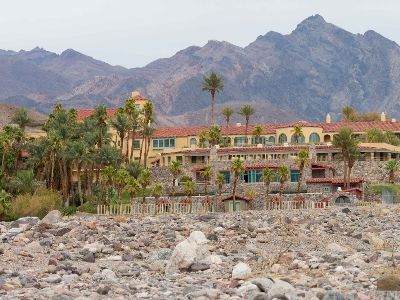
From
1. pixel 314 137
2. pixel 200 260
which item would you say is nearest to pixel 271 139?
pixel 314 137

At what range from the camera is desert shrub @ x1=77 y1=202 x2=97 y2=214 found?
7231 centimetres

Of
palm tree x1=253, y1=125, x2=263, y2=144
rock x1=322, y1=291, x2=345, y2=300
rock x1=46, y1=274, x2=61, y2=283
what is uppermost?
palm tree x1=253, y1=125, x2=263, y2=144

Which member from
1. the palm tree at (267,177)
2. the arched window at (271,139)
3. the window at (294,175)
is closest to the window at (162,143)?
the arched window at (271,139)

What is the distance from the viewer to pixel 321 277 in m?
22.9

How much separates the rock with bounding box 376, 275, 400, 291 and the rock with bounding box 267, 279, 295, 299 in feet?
7.65

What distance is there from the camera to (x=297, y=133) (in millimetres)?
102812

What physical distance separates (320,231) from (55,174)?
5040 centimetres

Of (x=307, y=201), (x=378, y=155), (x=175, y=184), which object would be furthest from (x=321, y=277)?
(x=378, y=155)

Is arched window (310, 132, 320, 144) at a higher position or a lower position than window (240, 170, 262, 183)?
higher

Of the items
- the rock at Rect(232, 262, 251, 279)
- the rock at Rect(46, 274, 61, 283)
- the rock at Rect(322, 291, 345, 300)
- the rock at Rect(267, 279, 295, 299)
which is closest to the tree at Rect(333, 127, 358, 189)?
the rock at Rect(232, 262, 251, 279)

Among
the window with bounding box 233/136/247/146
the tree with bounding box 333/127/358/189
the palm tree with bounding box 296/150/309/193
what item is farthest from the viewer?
the window with bounding box 233/136/247/146

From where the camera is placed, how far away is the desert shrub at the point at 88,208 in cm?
7231

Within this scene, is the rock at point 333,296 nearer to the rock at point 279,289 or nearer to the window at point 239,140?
the rock at point 279,289

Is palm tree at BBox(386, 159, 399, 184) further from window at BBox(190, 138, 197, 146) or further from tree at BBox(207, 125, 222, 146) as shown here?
window at BBox(190, 138, 197, 146)
